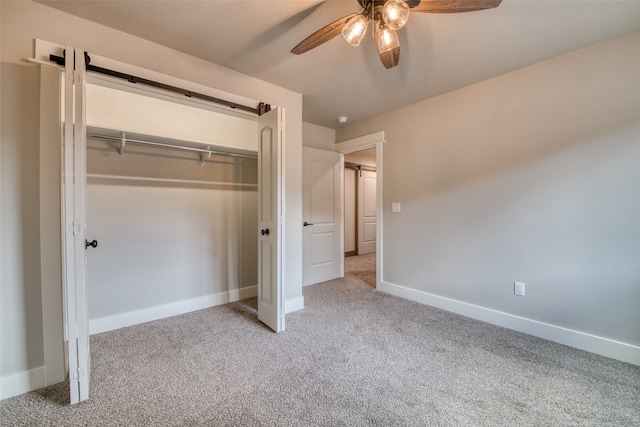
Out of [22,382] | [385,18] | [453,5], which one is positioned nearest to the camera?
[453,5]

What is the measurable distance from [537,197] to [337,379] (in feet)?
7.58

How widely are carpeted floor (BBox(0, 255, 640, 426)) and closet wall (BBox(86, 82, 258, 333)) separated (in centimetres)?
36

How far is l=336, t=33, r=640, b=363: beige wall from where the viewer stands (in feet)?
6.57

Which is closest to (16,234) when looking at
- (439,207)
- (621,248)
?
(439,207)

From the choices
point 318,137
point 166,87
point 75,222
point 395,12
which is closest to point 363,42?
point 395,12

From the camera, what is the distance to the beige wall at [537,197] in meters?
2.00

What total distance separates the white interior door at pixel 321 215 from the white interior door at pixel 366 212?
2083mm

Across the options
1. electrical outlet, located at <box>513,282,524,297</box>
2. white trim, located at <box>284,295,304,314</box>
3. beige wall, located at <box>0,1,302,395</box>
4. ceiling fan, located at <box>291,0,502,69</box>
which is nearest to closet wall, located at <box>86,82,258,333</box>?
beige wall, located at <box>0,1,302,395</box>

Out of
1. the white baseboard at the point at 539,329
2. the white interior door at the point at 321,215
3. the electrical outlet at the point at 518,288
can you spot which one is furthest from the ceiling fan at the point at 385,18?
the white baseboard at the point at 539,329

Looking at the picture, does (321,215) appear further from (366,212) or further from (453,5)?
(453,5)

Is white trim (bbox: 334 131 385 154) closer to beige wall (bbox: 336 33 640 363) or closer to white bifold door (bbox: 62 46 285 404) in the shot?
beige wall (bbox: 336 33 640 363)

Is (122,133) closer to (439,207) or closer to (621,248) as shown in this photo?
(439,207)

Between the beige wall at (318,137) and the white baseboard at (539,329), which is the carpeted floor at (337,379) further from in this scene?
the beige wall at (318,137)

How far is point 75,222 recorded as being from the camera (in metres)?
1.47
